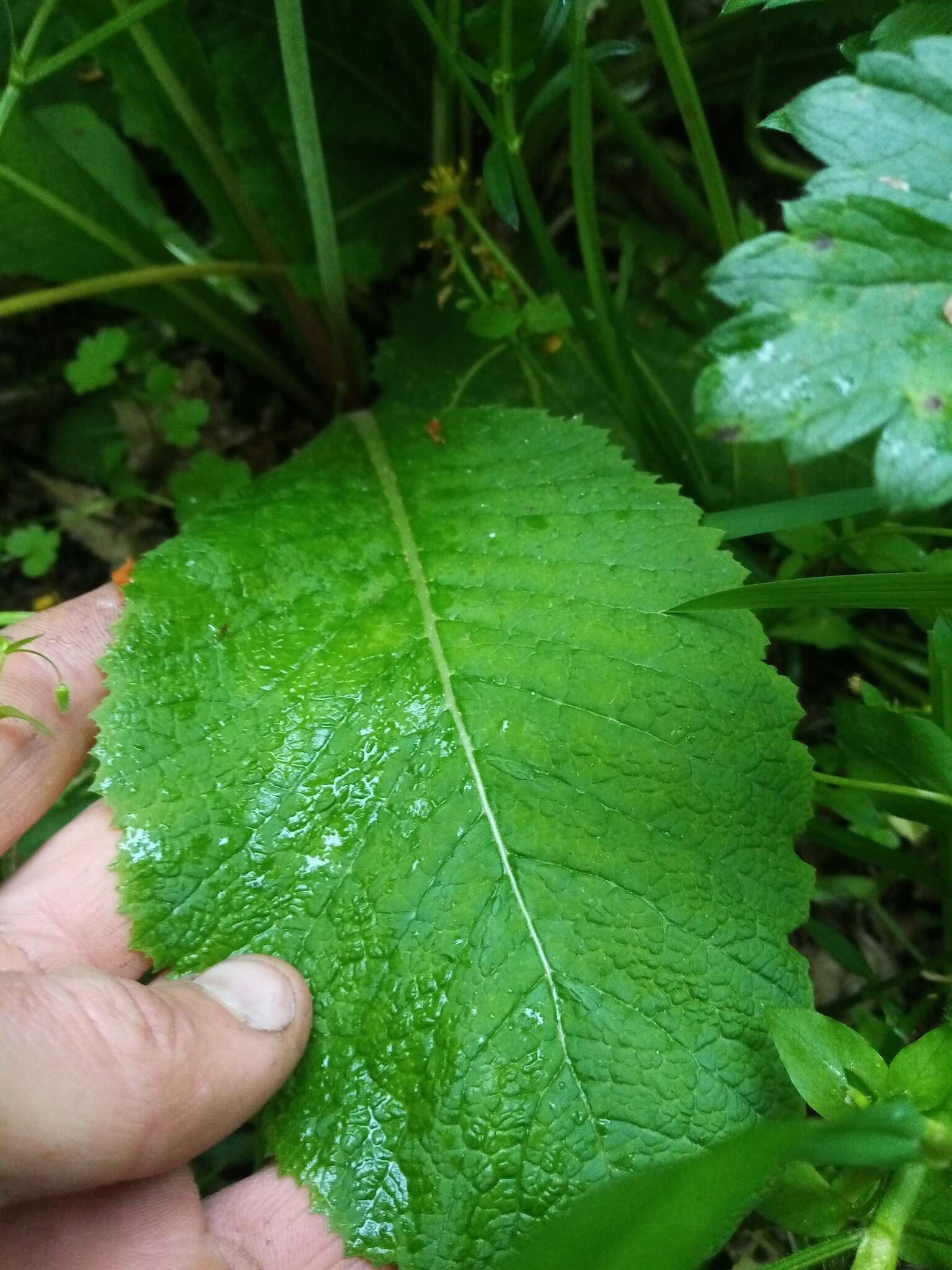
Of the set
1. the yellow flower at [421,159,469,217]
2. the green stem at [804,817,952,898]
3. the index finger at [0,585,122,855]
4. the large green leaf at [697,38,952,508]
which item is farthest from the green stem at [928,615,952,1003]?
the index finger at [0,585,122,855]

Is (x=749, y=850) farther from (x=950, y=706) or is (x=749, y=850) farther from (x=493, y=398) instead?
(x=493, y=398)

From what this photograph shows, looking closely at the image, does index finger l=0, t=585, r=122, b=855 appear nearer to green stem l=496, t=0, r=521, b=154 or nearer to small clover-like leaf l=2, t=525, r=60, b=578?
small clover-like leaf l=2, t=525, r=60, b=578

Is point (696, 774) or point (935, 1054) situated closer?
point (935, 1054)

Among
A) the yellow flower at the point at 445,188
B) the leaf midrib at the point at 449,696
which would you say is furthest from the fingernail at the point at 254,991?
the yellow flower at the point at 445,188

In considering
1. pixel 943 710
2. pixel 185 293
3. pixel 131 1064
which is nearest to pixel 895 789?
pixel 943 710

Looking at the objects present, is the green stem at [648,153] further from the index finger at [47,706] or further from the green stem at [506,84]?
the index finger at [47,706]

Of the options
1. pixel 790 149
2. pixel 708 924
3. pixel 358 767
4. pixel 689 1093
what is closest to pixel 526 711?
pixel 358 767
